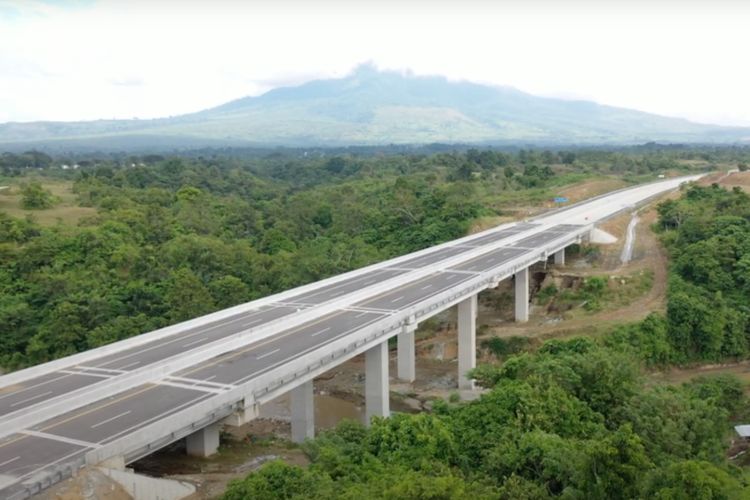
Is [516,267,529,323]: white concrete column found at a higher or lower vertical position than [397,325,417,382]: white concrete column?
higher

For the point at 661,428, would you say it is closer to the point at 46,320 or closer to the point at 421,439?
the point at 421,439

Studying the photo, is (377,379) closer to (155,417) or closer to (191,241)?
(155,417)

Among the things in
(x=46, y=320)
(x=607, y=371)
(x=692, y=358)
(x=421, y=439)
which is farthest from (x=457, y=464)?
(x=46, y=320)

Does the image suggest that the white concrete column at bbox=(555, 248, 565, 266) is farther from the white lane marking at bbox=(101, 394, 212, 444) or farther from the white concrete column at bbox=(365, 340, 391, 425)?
the white lane marking at bbox=(101, 394, 212, 444)

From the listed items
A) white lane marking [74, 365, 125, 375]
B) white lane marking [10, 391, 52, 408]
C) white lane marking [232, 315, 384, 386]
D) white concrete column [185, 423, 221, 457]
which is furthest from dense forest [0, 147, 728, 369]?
white concrete column [185, 423, 221, 457]

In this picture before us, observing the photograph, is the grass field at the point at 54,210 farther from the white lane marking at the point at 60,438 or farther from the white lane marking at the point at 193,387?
the white lane marking at the point at 60,438
